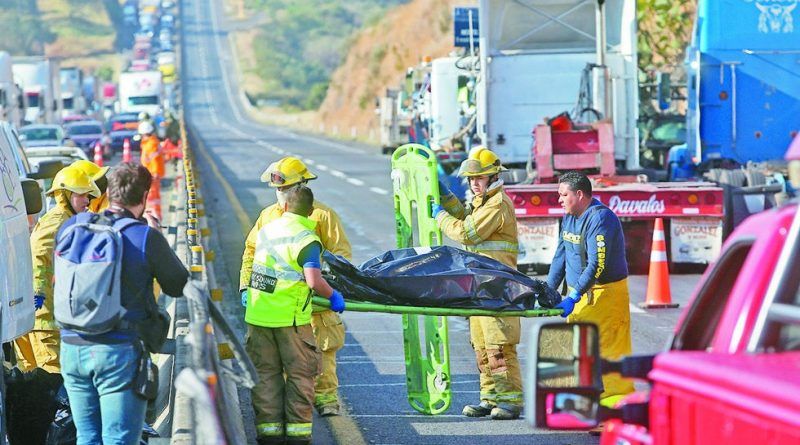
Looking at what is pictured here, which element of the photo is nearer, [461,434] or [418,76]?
[461,434]

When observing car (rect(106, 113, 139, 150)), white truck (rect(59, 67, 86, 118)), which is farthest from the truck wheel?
white truck (rect(59, 67, 86, 118))

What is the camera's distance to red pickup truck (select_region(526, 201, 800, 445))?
3623 mm

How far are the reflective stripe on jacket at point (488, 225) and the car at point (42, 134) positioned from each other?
3239 cm

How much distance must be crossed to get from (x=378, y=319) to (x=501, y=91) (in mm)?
7454

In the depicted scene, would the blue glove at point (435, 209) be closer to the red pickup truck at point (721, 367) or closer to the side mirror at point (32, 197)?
the side mirror at point (32, 197)

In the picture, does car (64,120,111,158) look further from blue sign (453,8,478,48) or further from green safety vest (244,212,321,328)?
green safety vest (244,212,321,328)

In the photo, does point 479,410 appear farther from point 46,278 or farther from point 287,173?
point 46,278

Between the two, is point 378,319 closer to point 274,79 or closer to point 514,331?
point 514,331

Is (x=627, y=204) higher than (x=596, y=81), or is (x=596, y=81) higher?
(x=596, y=81)

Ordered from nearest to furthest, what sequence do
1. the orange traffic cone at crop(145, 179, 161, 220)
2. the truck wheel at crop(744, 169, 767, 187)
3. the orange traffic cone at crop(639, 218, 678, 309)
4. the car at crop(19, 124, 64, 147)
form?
1. the orange traffic cone at crop(639, 218, 678, 309)
2. the truck wheel at crop(744, 169, 767, 187)
3. the orange traffic cone at crop(145, 179, 161, 220)
4. the car at crop(19, 124, 64, 147)

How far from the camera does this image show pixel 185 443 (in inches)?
269

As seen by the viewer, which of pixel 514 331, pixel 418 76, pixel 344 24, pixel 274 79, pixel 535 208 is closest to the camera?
pixel 514 331

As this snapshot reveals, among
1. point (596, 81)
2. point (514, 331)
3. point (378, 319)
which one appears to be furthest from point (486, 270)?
point (596, 81)

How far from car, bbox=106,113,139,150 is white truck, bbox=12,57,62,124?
224 cm
